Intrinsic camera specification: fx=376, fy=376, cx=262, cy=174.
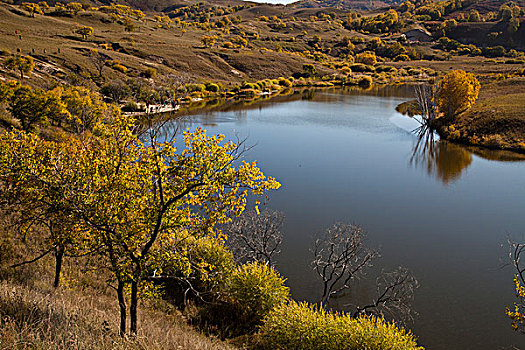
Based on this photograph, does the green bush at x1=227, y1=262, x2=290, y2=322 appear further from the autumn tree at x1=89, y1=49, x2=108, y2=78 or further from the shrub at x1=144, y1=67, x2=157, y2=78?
the shrub at x1=144, y1=67, x2=157, y2=78

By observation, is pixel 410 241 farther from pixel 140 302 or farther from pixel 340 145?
pixel 340 145

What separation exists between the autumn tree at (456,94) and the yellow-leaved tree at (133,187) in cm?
5368

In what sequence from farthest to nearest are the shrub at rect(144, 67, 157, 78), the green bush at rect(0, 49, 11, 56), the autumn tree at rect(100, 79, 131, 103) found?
1. the shrub at rect(144, 67, 157, 78)
2. the green bush at rect(0, 49, 11, 56)
3. the autumn tree at rect(100, 79, 131, 103)

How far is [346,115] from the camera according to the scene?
2490 inches

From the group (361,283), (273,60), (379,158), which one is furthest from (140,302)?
(273,60)

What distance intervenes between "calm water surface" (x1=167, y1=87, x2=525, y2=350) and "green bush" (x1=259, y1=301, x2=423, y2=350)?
12.5 feet

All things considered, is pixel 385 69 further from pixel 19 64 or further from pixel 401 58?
pixel 19 64

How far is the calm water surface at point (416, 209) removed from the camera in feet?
54.0

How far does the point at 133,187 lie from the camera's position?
9.18 meters

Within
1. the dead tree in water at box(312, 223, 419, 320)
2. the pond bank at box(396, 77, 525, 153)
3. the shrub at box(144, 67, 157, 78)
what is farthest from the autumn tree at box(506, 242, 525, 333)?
the shrub at box(144, 67, 157, 78)

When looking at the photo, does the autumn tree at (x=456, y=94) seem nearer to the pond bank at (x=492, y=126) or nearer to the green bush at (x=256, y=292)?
the pond bank at (x=492, y=126)

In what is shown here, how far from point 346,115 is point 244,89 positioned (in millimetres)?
33623

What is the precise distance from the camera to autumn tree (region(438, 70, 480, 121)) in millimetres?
53406

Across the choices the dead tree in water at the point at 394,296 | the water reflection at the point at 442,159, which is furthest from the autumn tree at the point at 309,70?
the dead tree in water at the point at 394,296
